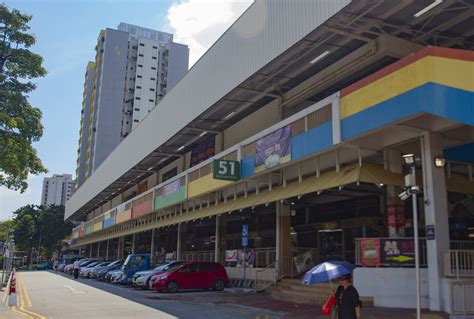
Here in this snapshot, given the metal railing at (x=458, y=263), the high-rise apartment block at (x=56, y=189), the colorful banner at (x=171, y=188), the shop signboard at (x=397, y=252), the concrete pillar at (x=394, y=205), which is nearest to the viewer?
the metal railing at (x=458, y=263)

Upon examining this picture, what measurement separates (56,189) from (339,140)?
642ft

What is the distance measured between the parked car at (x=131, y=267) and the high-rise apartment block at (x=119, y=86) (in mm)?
74789

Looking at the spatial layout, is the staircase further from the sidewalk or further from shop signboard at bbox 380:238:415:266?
shop signboard at bbox 380:238:415:266

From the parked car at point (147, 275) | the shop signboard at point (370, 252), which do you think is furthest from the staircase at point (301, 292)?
the parked car at point (147, 275)

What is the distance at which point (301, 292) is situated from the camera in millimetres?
19016

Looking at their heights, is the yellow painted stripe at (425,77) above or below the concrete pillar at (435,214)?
above

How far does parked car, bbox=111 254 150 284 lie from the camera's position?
103 feet

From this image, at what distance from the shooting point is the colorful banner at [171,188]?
32.3 m

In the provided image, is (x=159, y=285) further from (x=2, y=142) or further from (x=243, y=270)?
(x=2, y=142)

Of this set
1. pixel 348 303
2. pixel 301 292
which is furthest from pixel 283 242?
pixel 348 303

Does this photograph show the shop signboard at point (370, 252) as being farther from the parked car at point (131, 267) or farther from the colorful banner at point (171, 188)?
the parked car at point (131, 267)

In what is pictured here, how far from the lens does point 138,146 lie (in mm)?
44125

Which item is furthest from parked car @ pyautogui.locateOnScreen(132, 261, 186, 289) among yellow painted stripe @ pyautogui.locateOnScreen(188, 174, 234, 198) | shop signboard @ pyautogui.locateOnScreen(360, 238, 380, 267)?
shop signboard @ pyautogui.locateOnScreen(360, 238, 380, 267)

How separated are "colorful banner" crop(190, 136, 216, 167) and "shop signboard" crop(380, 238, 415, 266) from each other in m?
19.3
